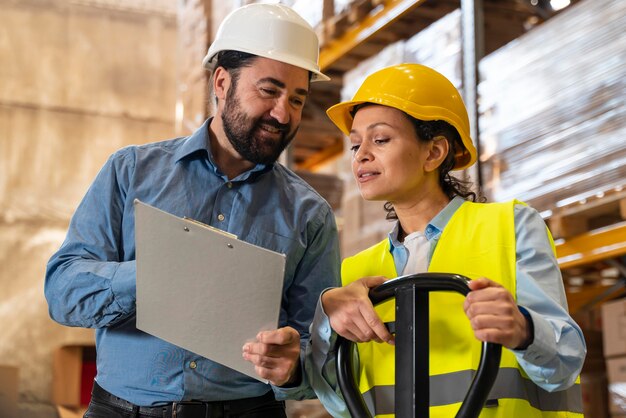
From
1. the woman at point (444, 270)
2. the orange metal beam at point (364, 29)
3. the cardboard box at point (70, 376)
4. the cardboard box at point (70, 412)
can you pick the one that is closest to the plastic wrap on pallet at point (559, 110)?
the orange metal beam at point (364, 29)

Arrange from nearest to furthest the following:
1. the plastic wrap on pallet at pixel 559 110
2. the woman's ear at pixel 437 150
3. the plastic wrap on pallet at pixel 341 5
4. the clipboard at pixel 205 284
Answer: the clipboard at pixel 205 284
the woman's ear at pixel 437 150
the plastic wrap on pallet at pixel 559 110
the plastic wrap on pallet at pixel 341 5

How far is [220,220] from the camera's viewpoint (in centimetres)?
271

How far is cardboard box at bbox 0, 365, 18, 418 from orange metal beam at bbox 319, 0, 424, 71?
437 cm

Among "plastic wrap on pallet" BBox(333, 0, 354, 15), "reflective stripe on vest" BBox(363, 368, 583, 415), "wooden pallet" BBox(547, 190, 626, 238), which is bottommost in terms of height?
"reflective stripe on vest" BBox(363, 368, 583, 415)

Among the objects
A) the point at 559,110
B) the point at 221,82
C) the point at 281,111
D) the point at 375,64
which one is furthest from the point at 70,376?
the point at 281,111

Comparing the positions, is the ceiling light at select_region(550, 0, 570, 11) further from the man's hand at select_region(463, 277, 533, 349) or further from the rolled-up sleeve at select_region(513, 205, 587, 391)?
the man's hand at select_region(463, 277, 533, 349)

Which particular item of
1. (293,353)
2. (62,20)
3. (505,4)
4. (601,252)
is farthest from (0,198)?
(293,353)

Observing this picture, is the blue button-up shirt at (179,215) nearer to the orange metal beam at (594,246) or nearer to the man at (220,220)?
the man at (220,220)

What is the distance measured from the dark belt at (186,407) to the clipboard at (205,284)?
333mm

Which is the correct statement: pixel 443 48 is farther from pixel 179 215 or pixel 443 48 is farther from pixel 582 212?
pixel 179 215

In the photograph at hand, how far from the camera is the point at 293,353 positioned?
90.2 inches

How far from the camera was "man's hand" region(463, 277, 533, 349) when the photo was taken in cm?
184

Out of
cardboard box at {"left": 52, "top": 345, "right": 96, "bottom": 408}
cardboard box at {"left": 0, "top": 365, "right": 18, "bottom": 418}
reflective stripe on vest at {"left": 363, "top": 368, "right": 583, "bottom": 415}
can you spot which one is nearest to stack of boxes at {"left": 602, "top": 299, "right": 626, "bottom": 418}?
reflective stripe on vest at {"left": 363, "top": 368, "right": 583, "bottom": 415}

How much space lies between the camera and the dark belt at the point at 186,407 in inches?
97.7
